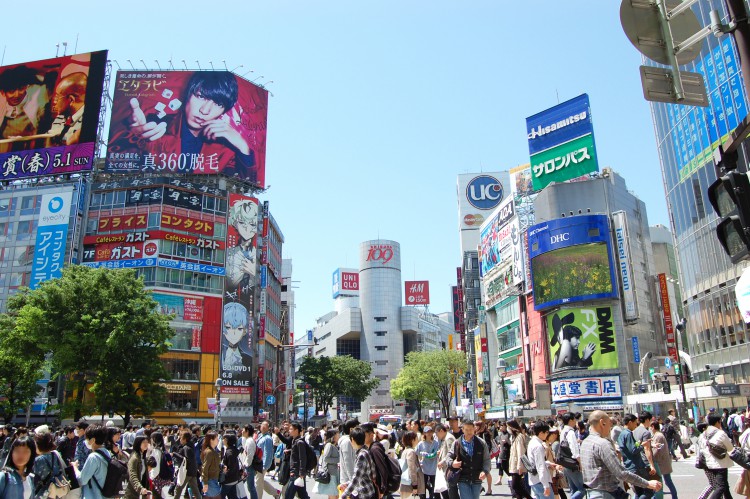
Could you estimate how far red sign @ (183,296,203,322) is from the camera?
52.4m

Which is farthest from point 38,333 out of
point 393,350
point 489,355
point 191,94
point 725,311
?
point 393,350

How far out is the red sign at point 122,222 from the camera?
53.3 m

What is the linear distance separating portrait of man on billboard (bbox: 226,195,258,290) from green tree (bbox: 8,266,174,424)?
16.2 meters

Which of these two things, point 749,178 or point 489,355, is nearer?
point 749,178

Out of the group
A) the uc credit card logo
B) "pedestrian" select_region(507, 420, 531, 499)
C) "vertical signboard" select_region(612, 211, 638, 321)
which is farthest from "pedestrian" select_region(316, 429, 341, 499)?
the uc credit card logo

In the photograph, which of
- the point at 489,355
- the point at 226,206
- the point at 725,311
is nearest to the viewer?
the point at 725,311

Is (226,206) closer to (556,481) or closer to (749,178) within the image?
(556,481)

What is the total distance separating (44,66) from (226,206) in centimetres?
2124

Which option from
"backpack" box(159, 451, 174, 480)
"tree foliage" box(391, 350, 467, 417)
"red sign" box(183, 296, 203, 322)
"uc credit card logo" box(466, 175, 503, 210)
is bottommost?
"backpack" box(159, 451, 174, 480)

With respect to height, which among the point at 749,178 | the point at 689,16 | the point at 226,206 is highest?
the point at 226,206

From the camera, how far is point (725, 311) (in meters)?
38.0

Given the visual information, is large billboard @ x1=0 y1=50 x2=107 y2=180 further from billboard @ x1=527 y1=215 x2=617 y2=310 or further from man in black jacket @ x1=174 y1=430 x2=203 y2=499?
man in black jacket @ x1=174 y1=430 x2=203 y2=499

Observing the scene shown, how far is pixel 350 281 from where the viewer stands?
127062 millimetres

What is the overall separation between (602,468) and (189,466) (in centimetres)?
713
